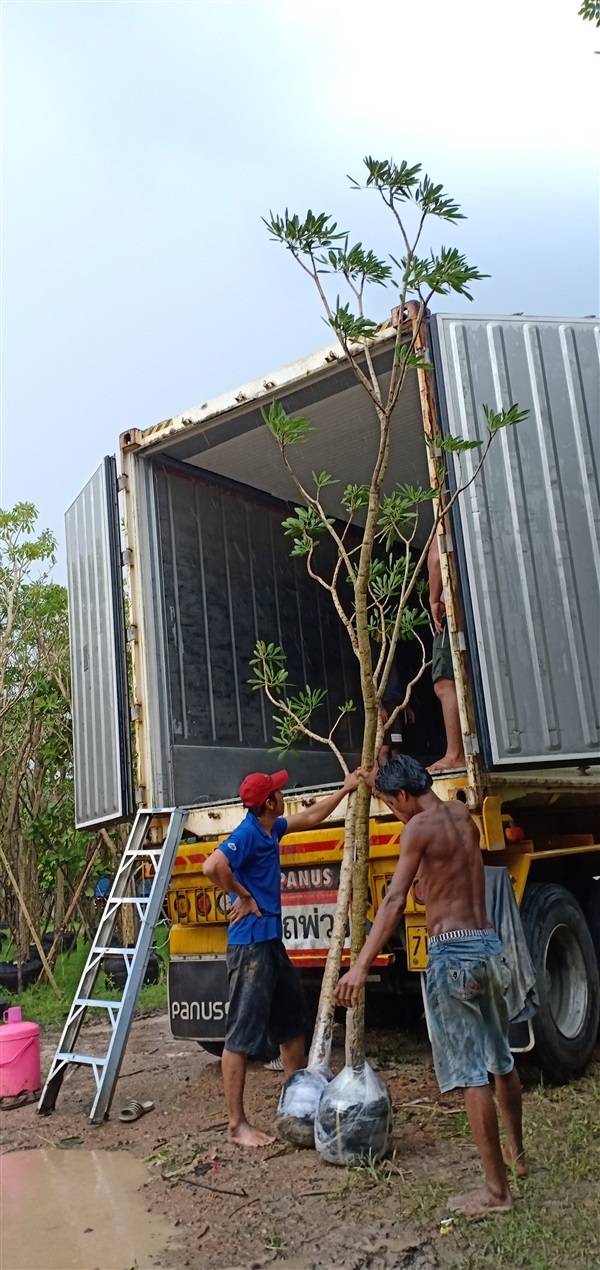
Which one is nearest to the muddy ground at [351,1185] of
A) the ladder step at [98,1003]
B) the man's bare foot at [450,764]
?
the ladder step at [98,1003]

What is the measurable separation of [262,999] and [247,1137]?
1.51ft

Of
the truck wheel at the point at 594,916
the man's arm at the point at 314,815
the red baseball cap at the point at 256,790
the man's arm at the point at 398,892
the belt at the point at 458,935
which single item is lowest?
the truck wheel at the point at 594,916

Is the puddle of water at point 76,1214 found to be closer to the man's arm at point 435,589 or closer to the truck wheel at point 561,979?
the truck wheel at point 561,979

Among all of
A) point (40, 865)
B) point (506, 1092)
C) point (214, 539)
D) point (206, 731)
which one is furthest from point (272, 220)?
point (40, 865)

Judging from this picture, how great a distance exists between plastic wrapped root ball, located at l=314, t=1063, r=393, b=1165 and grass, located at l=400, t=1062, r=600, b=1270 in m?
0.16

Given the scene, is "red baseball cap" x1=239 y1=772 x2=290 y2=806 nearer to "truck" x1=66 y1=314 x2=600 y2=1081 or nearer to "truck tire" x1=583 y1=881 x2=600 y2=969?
"truck" x1=66 y1=314 x2=600 y2=1081

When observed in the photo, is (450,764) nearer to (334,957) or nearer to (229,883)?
(334,957)

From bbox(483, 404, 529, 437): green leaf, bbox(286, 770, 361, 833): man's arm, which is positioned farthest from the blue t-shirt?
bbox(483, 404, 529, 437): green leaf

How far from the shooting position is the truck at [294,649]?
3850 mm

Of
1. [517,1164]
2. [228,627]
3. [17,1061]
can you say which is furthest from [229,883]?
[228,627]

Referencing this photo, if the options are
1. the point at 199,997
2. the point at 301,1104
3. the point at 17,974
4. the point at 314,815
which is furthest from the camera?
the point at 17,974

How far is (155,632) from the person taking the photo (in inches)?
202

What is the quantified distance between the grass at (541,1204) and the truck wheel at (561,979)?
0.92 ft

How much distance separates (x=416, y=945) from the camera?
144 inches
